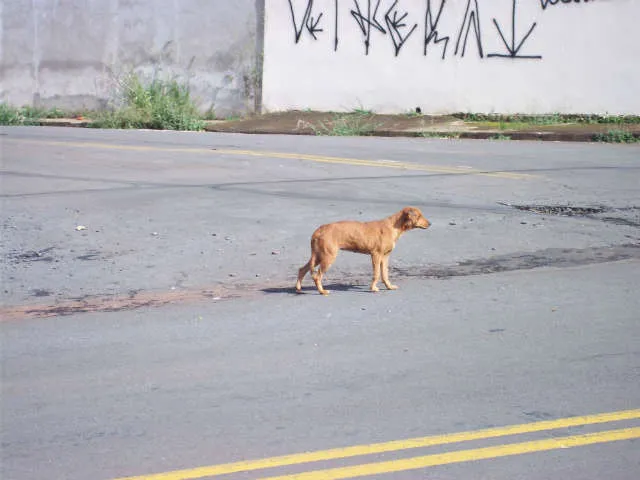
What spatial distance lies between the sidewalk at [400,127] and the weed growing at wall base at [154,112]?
19.7 inches

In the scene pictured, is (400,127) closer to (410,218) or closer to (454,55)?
(454,55)

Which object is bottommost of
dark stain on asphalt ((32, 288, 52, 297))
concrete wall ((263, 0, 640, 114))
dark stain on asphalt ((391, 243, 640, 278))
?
dark stain on asphalt ((32, 288, 52, 297))

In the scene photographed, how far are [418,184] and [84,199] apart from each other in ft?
12.4

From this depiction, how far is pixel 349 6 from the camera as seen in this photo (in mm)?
21578

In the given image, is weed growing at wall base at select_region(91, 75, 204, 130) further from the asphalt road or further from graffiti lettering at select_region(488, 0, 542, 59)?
the asphalt road

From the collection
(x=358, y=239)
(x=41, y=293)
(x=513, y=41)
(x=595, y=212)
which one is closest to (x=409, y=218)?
(x=358, y=239)

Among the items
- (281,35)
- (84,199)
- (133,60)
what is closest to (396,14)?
(281,35)

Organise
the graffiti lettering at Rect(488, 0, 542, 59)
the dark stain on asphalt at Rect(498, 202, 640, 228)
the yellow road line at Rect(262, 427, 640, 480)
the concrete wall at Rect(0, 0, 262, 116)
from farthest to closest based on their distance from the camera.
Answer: the concrete wall at Rect(0, 0, 262, 116), the graffiti lettering at Rect(488, 0, 542, 59), the dark stain on asphalt at Rect(498, 202, 640, 228), the yellow road line at Rect(262, 427, 640, 480)

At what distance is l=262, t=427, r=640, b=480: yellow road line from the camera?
4086 millimetres

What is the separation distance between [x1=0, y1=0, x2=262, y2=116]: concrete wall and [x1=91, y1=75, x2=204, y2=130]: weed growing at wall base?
130cm

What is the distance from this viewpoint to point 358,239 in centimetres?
702

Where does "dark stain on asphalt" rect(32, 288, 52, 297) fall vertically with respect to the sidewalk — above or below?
below

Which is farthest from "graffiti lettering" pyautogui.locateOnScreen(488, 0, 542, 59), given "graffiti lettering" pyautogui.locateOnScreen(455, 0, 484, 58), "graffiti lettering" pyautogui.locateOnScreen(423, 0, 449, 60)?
"graffiti lettering" pyautogui.locateOnScreen(423, 0, 449, 60)

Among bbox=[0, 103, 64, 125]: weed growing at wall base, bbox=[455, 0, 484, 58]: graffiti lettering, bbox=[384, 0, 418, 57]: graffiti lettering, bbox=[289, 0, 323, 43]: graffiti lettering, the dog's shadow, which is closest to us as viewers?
the dog's shadow
